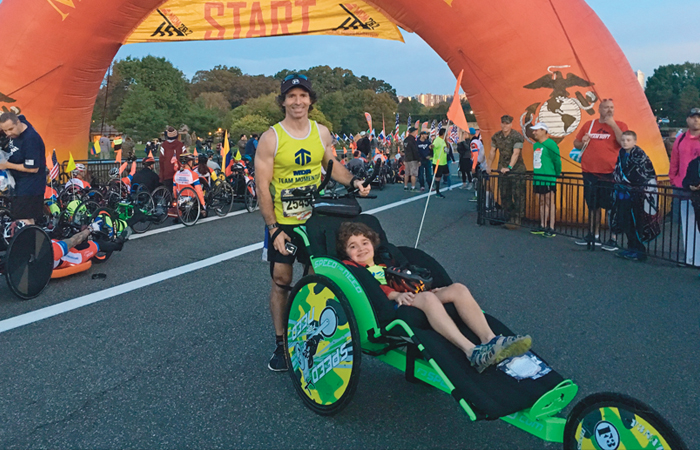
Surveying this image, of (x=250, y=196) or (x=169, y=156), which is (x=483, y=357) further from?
(x=250, y=196)

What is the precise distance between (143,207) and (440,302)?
815cm

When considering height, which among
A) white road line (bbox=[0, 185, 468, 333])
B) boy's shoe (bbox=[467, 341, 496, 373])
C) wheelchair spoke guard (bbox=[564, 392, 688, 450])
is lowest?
white road line (bbox=[0, 185, 468, 333])

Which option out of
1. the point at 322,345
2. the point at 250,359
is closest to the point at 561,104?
the point at 250,359

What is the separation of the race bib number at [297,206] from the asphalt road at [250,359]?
3.63 feet

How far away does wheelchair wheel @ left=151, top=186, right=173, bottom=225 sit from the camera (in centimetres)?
1023

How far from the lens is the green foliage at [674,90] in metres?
87.1

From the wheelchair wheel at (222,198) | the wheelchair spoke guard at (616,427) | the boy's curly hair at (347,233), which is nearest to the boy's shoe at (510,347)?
the wheelchair spoke guard at (616,427)

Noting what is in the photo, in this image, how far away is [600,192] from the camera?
8.21 metres

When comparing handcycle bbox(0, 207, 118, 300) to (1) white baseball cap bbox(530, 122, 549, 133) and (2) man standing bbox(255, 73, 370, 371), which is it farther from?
(1) white baseball cap bbox(530, 122, 549, 133)

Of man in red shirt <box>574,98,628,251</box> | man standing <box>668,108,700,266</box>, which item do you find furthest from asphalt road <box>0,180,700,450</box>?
man in red shirt <box>574,98,628,251</box>

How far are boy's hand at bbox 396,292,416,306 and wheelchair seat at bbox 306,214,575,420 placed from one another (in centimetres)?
7

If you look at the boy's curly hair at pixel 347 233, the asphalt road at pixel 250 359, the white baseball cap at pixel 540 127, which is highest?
the white baseball cap at pixel 540 127

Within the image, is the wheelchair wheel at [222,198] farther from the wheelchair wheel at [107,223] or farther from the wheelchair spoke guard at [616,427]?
the wheelchair spoke guard at [616,427]

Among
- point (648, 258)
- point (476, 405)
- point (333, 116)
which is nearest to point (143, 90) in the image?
point (333, 116)
